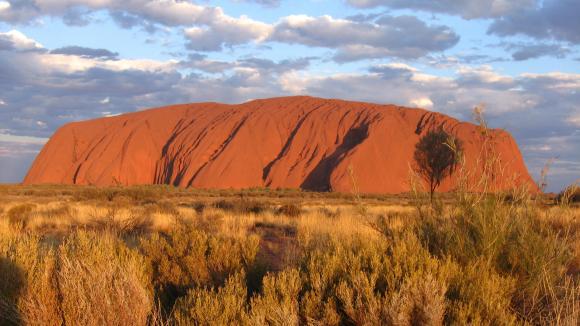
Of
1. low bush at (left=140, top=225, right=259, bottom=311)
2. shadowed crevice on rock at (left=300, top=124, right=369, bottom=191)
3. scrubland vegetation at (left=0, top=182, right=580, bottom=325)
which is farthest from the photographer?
shadowed crevice on rock at (left=300, top=124, right=369, bottom=191)

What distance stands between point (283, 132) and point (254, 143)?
15.5 ft

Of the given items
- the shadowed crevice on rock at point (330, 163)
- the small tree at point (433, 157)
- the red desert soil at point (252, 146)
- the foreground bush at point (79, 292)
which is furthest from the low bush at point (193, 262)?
the shadowed crevice on rock at point (330, 163)

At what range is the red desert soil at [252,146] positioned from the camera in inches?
2319

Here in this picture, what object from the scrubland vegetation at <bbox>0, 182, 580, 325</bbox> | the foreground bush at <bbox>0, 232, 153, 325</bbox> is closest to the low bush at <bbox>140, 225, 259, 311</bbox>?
the scrubland vegetation at <bbox>0, 182, 580, 325</bbox>

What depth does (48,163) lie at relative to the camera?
72.4 meters

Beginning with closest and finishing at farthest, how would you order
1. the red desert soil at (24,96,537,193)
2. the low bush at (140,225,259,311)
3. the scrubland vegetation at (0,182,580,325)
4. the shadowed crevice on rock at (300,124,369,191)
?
1. the scrubland vegetation at (0,182,580,325)
2. the low bush at (140,225,259,311)
3. the shadowed crevice on rock at (300,124,369,191)
4. the red desert soil at (24,96,537,193)

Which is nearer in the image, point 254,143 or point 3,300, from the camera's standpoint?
point 3,300

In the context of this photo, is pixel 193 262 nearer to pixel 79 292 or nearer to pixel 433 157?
pixel 79 292

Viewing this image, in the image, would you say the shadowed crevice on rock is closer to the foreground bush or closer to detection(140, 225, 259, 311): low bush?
detection(140, 225, 259, 311): low bush

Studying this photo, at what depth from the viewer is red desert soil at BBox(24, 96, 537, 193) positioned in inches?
2319

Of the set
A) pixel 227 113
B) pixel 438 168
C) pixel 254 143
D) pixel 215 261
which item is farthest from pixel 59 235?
pixel 227 113

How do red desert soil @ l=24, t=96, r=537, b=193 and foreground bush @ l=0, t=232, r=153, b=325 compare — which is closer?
foreground bush @ l=0, t=232, r=153, b=325

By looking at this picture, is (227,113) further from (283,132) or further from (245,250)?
(245,250)

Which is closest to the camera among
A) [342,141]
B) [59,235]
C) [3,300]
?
[3,300]
